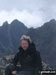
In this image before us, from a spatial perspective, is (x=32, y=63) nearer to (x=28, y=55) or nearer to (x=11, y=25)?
(x=28, y=55)

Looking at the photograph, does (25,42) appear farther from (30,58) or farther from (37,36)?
(37,36)

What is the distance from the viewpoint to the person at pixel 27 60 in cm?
540

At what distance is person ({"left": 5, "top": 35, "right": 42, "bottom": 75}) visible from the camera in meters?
5.40

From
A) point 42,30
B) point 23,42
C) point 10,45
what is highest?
point 42,30

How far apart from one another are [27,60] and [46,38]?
175 ft

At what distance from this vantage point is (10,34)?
55.2 m

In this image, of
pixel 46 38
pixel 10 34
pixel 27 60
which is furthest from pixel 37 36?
pixel 27 60

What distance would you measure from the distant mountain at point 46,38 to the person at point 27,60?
46.9 metres

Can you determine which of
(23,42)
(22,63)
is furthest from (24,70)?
(23,42)

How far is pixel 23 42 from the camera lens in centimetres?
547

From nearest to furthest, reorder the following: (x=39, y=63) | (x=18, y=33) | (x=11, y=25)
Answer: (x=39, y=63) → (x=18, y=33) → (x=11, y=25)

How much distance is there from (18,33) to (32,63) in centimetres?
4316

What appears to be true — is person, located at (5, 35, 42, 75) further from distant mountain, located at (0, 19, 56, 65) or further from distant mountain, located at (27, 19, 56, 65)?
distant mountain, located at (27, 19, 56, 65)

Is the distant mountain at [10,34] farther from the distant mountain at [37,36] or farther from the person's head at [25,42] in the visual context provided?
the person's head at [25,42]
